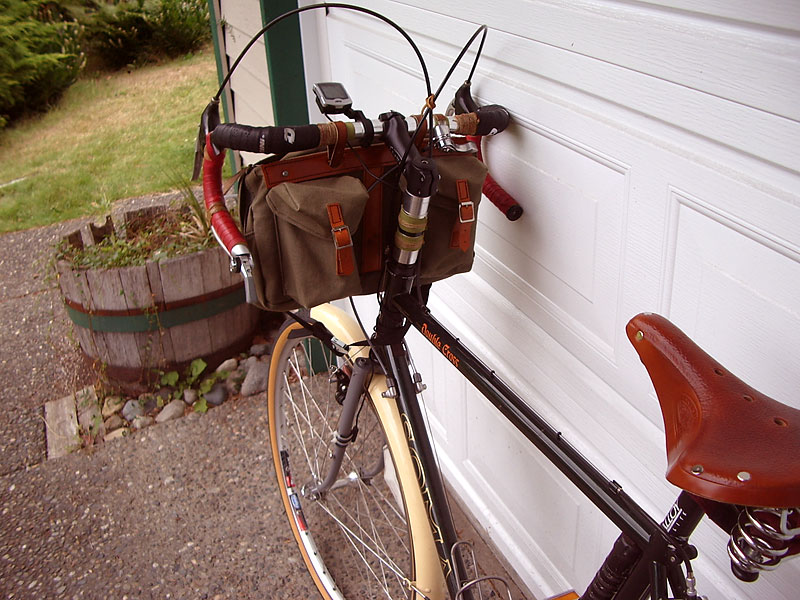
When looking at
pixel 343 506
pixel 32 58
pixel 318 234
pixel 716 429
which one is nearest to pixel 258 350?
pixel 343 506

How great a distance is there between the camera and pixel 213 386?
10.4ft

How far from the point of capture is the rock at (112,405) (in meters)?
3.10

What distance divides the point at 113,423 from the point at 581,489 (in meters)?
2.40

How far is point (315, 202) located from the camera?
1.30 meters

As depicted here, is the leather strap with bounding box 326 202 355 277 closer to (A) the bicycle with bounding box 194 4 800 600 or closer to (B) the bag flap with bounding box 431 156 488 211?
(A) the bicycle with bounding box 194 4 800 600

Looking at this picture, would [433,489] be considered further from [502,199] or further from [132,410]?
[132,410]

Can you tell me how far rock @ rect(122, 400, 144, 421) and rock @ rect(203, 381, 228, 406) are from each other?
0.27 meters

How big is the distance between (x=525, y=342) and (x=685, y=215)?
0.65m

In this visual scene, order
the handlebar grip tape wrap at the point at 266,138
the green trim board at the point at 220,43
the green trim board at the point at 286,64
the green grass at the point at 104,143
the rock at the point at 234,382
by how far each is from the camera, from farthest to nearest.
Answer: the green grass at the point at 104,143 < the green trim board at the point at 220,43 < the rock at the point at 234,382 < the green trim board at the point at 286,64 < the handlebar grip tape wrap at the point at 266,138

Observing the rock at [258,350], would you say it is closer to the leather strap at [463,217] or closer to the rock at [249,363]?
the rock at [249,363]

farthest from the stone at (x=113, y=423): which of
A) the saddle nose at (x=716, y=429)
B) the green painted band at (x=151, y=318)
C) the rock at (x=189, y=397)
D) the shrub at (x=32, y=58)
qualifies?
the shrub at (x=32, y=58)

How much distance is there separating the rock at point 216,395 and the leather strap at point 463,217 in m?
1.95

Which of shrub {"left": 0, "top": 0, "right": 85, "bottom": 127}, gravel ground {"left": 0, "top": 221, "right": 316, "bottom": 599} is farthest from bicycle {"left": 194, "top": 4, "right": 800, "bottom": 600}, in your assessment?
shrub {"left": 0, "top": 0, "right": 85, "bottom": 127}

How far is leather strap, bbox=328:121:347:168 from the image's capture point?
1.31 m
